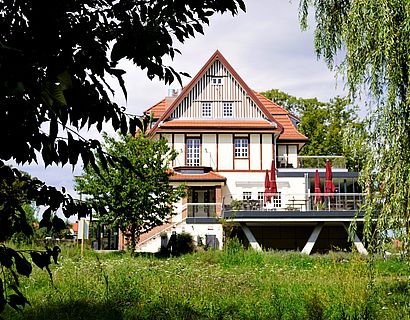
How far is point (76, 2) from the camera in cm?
322

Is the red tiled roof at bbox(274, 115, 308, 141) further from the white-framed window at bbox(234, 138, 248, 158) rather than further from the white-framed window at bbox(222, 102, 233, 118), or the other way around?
the white-framed window at bbox(222, 102, 233, 118)

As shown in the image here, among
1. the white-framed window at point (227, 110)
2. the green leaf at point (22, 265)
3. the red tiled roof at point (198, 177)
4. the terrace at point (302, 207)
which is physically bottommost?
the terrace at point (302, 207)

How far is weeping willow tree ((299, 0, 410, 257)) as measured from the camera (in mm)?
10305

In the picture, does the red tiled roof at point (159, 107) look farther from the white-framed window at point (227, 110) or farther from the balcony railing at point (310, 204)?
the balcony railing at point (310, 204)

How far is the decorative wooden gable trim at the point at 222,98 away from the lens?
3731 centimetres

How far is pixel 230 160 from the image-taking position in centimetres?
3638

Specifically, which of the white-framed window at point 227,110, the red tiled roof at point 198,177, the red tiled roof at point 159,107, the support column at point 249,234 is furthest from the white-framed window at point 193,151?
the support column at point 249,234

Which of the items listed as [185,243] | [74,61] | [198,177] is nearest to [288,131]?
[198,177]

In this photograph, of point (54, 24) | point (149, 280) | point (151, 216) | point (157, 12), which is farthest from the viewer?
point (151, 216)

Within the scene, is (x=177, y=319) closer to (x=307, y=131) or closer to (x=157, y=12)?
(x=157, y=12)

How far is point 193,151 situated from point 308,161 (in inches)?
295

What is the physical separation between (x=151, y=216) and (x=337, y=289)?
16.9 metres

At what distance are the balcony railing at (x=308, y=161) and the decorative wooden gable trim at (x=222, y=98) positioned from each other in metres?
2.56

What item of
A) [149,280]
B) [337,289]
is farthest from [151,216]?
[337,289]
